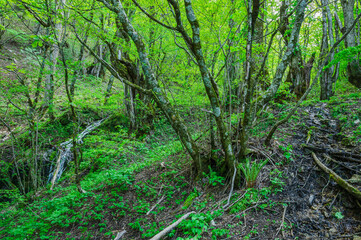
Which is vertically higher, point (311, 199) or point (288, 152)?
point (288, 152)

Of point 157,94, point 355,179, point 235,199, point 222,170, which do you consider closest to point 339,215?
point 355,179

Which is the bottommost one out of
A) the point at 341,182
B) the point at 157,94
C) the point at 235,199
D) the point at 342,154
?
the point at 235,199

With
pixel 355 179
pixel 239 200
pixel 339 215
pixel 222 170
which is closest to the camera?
pixel 339 215

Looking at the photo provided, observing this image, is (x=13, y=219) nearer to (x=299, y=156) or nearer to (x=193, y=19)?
(x=193, y=19)

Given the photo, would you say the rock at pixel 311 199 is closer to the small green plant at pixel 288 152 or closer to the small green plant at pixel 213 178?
the small green plant at pixel 288 152

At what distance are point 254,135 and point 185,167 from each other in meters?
1.93

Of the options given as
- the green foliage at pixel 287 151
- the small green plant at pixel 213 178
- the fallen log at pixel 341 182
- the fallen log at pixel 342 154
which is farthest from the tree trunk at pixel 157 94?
the fallen log at pixel 342 154

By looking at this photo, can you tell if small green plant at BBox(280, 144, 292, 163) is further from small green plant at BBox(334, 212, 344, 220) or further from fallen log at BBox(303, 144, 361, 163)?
small green plant at BBox(334, 212, 344, 220)

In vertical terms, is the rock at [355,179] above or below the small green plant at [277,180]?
above

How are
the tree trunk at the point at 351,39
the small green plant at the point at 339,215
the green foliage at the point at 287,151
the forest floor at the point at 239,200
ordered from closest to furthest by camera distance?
1. the small green plant at the point at 339,215
2. the forest floor at the point at 239,200
3. the green foliage at the point at 287,151
4. the tree trunk at the point at 351,39

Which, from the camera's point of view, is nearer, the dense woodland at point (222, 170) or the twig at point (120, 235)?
the dense woodland at point (222, 170)

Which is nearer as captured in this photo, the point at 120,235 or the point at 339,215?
the point at 339,215

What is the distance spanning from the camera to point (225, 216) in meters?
2.75

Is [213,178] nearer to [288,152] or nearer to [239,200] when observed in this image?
[239,200]
